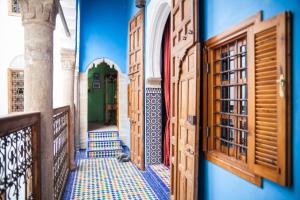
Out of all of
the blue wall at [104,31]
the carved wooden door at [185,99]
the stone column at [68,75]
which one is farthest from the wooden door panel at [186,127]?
the blue wall at [104,31]

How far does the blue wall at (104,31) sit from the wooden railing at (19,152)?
5.41 meters

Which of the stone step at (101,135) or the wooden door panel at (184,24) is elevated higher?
the wooden door panel at (184,24)

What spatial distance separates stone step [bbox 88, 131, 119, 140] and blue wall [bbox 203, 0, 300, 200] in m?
4.89

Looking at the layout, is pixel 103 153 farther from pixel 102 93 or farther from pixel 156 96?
pixel 102 93

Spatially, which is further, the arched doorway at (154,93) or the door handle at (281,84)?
the arched doorway at (154,93)

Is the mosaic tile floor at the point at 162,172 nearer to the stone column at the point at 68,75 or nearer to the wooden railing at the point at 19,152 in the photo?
the stone column at the point at 68,75

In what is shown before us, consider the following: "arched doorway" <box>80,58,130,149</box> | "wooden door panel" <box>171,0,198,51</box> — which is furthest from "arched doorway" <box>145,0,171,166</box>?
"arched doorway" <box>80,58,130,149</box>

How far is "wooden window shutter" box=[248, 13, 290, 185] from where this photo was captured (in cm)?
149

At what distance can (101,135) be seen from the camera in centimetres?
717

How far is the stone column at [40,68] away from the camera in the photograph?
2230mm

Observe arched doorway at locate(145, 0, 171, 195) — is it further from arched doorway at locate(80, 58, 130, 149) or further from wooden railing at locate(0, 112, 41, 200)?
wooden railing at locate(0, 112, 41, 200)

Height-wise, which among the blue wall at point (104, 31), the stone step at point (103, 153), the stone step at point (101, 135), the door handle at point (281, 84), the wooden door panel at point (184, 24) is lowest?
the stone step at point (103, 153)

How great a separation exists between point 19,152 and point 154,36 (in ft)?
12.5

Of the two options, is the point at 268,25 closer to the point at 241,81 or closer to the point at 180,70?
the point at 241,81
